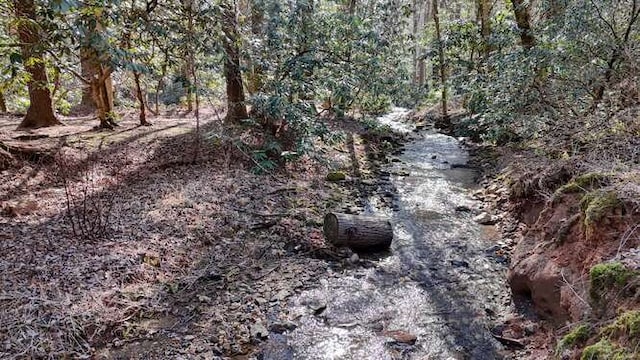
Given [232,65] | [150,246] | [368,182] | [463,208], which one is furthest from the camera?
[368,182]

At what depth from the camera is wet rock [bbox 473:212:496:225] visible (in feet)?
24.1

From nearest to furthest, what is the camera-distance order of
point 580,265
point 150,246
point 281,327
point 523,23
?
point 580,265 < point 281,327 < point 150,246 < point 523,23

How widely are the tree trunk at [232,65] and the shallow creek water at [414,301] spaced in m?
3.98

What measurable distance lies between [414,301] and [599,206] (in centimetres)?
222

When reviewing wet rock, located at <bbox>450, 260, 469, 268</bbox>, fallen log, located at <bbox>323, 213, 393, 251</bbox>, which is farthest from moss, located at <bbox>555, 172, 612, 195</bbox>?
fallen log, located at <bbox>323, 213, 393, 251</bbox>

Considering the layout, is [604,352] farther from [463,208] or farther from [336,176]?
[336,176]

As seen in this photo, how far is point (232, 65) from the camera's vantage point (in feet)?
26.8

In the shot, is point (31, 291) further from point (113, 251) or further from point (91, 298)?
point (113, 251)

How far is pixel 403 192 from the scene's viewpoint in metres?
9.27

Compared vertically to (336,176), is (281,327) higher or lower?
lower

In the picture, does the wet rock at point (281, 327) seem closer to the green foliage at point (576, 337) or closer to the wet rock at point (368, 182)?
the green foliage at point (576, 337)

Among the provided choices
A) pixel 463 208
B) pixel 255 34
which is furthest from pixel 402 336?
pixel 255 34

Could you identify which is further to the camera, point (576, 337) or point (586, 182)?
point (586, 182)

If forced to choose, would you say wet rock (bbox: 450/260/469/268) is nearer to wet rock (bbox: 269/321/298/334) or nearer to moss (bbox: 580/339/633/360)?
wet rock (bbox: 269/321/298/334)
